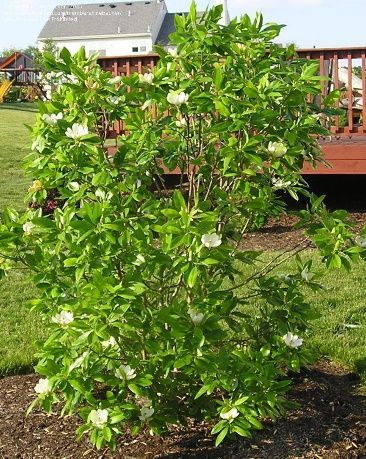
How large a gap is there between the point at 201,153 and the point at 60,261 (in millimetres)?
811

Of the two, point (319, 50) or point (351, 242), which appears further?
point (319, 50)

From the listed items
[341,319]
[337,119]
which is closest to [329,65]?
[337,119]

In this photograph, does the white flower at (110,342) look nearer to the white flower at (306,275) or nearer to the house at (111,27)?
the white flower at (306,275)

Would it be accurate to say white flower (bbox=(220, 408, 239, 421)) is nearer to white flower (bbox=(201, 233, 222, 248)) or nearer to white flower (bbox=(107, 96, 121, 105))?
white flower (bbox=(201, 233, 222, 248))

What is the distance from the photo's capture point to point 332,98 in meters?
3.33

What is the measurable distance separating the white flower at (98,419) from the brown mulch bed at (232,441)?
0.48 m

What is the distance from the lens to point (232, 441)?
3.63 meters

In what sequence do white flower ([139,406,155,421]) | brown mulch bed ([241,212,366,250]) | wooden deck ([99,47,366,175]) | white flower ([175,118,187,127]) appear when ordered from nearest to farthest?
white flower ([139,406,155,421]) → white flower ([175,118,187,127]) → brown mulch bed ([241,212,366,250]) → wooden deck ([99,47,366,175])

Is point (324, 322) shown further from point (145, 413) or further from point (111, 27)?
point (111, 27)

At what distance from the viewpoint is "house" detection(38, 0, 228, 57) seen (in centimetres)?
6500

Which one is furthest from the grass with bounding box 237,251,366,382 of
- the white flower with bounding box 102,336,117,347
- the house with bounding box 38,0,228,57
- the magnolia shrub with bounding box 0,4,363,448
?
the house with bounding box 38,0,228,57

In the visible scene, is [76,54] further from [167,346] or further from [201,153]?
[167,346]

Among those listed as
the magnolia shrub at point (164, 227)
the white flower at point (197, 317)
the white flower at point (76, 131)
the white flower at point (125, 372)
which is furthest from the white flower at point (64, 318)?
the white flower at point (76, 131)

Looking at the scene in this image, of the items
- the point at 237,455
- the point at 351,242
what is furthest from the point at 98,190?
the point at 237,455
